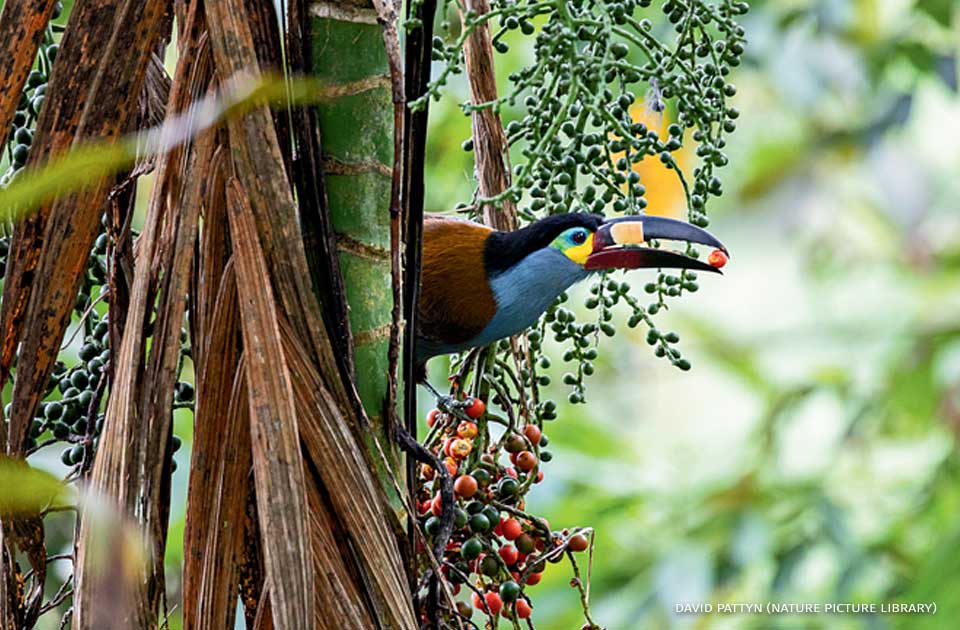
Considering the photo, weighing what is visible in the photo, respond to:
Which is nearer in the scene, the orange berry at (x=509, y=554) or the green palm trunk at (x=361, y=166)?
the green palm trunk at (x=361, y=166)

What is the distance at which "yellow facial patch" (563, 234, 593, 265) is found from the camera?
1.46 m

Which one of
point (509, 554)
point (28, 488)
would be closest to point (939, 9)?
point (509, 554)

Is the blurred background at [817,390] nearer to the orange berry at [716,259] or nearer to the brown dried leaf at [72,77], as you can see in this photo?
the orange berry at [716,259]

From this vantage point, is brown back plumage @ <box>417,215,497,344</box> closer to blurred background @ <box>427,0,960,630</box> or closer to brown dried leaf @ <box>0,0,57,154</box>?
blurred background @ <box>427,0,960,630</box>

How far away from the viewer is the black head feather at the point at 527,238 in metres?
1.44

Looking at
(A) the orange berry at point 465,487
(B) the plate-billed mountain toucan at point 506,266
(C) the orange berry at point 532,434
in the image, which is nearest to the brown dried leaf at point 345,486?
(A) the orange berry at point 465,487

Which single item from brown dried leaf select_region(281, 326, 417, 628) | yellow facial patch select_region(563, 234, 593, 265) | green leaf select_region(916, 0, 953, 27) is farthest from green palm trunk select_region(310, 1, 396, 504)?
green leaf select_region(916, 0, 953, 27)

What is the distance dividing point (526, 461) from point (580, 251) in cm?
51

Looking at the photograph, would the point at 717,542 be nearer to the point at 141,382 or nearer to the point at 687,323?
the point at 687,323

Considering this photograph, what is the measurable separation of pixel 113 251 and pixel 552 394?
3.05 meters

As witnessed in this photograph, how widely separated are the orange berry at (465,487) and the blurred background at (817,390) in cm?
119

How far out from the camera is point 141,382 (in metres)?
0.78

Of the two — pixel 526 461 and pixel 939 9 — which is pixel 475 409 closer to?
pixel 526 461

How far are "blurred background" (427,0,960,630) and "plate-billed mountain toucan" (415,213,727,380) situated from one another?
2.03 feet
